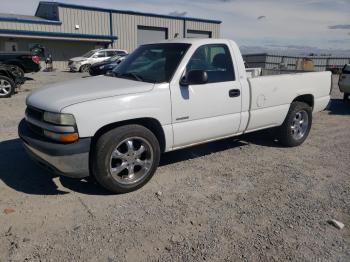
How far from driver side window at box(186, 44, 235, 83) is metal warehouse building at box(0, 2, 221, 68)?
26.1 meters

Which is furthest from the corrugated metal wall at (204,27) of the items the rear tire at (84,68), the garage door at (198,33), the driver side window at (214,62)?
the driver side window at (214,62)

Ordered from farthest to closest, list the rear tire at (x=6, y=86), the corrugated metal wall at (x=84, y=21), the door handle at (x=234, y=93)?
1. the corrugated metal wall at (x=84, y=21)
2. the rear tire at (x=6, y=86)
3. the door handle at (x=234, y=93)

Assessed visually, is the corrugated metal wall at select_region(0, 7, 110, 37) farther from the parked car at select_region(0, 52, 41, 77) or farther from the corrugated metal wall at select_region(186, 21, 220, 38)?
the parked car at select_region(0, 52, 41, 77)

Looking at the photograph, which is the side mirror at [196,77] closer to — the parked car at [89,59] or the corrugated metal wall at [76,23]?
the parked car at [89,59]

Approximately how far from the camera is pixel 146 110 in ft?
12.6

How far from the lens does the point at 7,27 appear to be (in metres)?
26.2

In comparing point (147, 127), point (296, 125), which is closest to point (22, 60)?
point (147, 127)

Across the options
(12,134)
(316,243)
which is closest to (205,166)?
(316,243)

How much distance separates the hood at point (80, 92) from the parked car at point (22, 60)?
29.9 ft

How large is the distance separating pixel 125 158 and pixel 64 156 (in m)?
0.73

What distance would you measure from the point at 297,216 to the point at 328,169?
1.68 metres

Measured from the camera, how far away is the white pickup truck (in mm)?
3525

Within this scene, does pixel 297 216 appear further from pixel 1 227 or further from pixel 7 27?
pixel 7 27

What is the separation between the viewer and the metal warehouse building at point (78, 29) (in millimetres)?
26844
